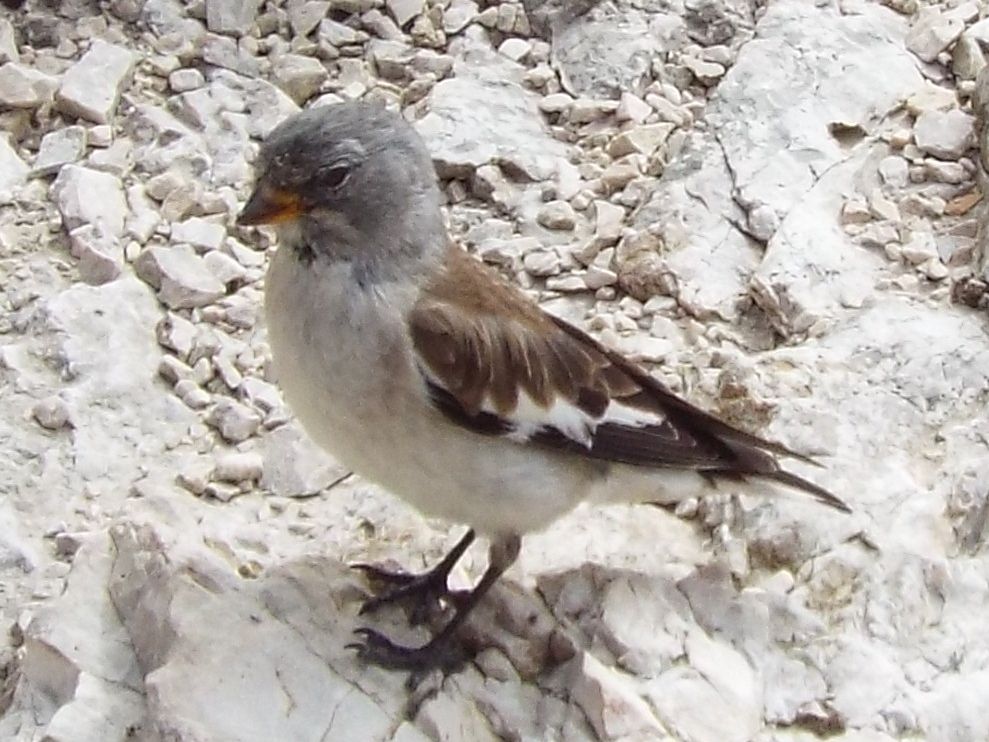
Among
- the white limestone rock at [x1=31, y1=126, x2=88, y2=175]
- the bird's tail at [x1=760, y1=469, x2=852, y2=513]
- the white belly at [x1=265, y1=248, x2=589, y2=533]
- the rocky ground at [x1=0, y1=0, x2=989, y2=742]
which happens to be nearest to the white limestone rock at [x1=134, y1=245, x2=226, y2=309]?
the rocky ground at [x1=0, y1=0, x2=989, y2=742]

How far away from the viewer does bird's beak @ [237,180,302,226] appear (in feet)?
12.5

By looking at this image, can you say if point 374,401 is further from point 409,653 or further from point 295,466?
point 295,466

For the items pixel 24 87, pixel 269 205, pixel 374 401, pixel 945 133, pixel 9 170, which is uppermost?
pixel 269 205

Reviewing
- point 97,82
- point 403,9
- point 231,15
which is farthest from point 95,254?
point 403,9

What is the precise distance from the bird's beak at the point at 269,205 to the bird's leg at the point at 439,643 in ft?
3.02

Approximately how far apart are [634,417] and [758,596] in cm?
53

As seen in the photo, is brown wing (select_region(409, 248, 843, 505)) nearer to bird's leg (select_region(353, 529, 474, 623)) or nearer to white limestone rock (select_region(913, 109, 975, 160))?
bird's leg (select_region(353, 529, 474, 623))

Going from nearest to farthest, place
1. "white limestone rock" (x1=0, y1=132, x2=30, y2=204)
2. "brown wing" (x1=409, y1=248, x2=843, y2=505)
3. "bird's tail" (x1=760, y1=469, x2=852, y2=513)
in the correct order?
1. "brown wing" (x1=409, y1=248, x2=843, y2=505)
2. "bird's tail" (x1=760, y1=469, x2=852, y2=513)
3. "white limestone rock" (x1=0, y1=132, x2=30, y2=204)

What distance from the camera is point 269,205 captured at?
3.83 m

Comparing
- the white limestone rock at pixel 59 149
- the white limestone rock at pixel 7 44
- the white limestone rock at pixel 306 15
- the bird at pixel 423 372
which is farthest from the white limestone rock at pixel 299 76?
the bird at pixel 423 372

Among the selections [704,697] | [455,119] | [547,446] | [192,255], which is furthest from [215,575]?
[455,119]

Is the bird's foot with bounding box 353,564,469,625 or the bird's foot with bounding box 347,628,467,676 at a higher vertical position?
the bird's foot with bounding box 347,628,467,676

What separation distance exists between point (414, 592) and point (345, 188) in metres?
0.98

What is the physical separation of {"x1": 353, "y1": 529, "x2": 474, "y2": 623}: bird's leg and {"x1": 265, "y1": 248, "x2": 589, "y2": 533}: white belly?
0.25m
